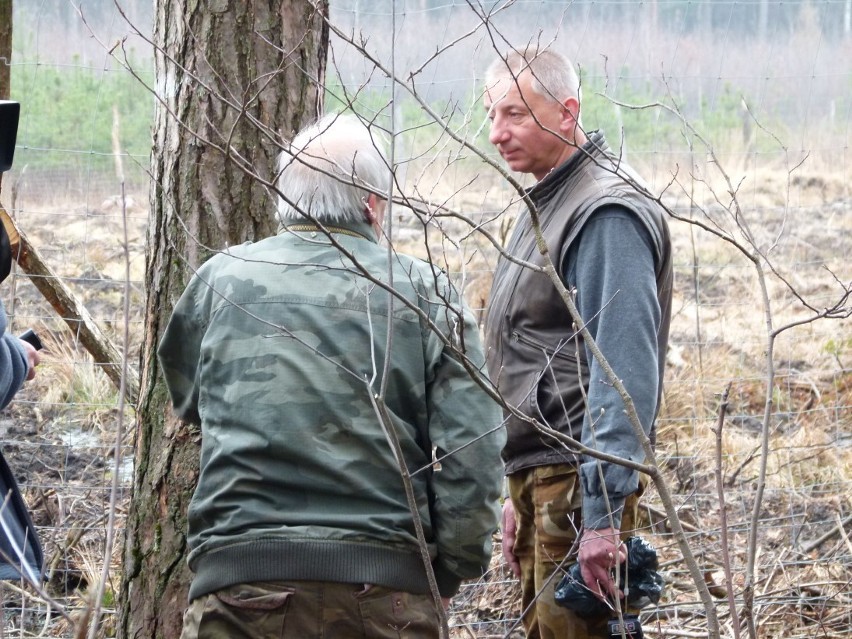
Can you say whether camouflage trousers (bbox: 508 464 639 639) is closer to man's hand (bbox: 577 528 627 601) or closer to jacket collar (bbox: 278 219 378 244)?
man's hand (bbox: 577 528 627 601)

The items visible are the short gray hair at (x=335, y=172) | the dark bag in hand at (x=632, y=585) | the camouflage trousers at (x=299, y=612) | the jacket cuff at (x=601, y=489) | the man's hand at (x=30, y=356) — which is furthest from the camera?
the man's hand at (x=30, y=356)

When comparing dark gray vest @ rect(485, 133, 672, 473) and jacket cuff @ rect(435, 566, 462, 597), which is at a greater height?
dark gray vest @ rect(485, 133, 672, 473)

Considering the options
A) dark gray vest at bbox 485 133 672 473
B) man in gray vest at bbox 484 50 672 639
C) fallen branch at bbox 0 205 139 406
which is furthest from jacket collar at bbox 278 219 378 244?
fallen branch at bbox 0 205 139 406

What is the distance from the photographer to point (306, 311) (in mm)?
2258

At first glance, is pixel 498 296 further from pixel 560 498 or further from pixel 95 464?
pixel 95 464

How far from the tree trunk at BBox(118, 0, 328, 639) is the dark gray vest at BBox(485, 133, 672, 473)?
0.82 meters

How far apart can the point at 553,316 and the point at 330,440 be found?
86cm

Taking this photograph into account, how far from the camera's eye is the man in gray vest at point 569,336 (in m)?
2.63

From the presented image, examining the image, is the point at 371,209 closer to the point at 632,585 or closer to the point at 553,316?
the point at 553,316

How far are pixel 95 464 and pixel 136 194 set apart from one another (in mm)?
2484

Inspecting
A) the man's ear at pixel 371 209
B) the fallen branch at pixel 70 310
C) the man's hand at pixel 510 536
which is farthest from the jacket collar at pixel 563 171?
the fallen branch at pixel 70 310

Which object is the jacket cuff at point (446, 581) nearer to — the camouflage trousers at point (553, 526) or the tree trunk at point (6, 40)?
the camouflage trousers at point (553, 526)

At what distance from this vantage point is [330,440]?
7.34 feet

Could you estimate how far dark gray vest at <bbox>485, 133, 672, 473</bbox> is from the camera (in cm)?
278
